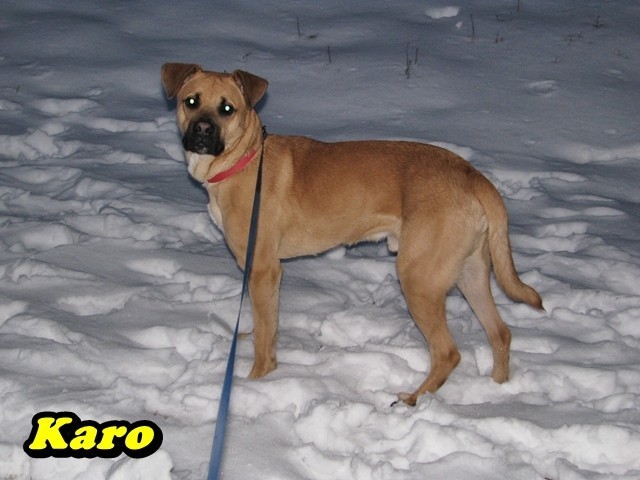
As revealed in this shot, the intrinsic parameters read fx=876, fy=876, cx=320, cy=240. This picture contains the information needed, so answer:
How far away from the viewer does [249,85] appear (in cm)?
496

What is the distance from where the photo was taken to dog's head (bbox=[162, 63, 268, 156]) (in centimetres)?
476

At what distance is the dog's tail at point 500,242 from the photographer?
4578mm

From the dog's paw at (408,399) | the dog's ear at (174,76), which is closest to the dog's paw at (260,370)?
the dog's paw at (408,399)

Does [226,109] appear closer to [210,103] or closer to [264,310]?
[210,103]

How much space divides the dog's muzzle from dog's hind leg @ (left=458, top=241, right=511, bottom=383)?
150 cm

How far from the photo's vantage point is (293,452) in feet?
13.3

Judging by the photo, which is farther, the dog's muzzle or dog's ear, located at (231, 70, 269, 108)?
dog's ear, located at (231, 70, 269, 108)

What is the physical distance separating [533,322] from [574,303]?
34cm

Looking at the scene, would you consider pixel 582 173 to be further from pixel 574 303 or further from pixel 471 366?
pixel 471 366

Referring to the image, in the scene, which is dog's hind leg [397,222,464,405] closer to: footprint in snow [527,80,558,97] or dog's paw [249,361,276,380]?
dog's paw [249,361,276,380]

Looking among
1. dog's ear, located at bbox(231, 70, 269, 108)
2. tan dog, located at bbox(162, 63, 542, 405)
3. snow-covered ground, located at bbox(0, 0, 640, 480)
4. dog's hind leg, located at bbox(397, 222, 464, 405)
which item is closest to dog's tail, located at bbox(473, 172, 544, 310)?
tan dog, located at bbox(162, 63, 542, 405)

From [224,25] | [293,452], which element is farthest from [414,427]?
[224,25]

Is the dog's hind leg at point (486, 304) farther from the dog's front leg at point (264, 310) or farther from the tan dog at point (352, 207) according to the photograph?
the dog's front leg at point (264, 310)

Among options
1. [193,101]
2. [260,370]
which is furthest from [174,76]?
[260,370]
